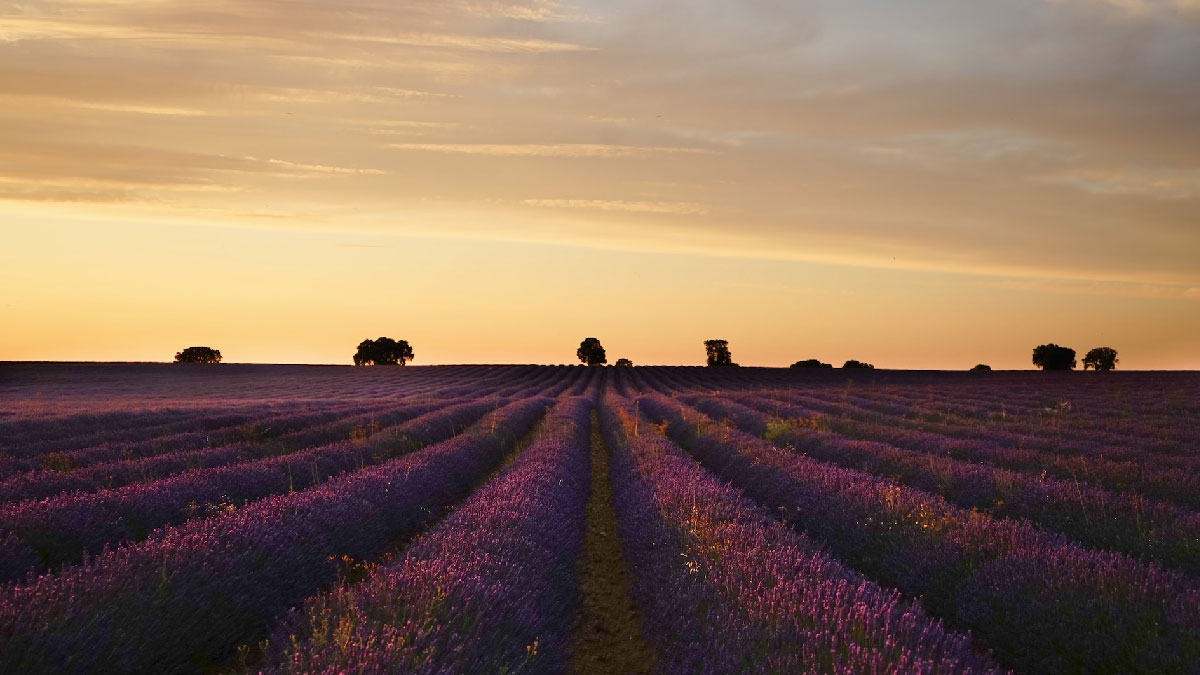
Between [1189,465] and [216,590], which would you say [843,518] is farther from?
[1189,465]

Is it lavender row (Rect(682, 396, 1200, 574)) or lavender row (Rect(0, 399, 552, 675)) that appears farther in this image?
lavender row (Rect(682, 396, 1200, 574))

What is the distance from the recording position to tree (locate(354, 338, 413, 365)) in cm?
8369

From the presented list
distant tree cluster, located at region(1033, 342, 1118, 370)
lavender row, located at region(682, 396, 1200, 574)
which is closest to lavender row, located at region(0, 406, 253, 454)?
lavender row, located at region(682, 396, 1200, 574)

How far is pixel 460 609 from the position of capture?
398cm

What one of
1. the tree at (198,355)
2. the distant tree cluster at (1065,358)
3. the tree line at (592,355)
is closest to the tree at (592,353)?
the tree line at (592,355)

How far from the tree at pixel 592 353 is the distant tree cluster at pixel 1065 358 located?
48350mm

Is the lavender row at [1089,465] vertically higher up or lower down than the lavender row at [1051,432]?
lower down

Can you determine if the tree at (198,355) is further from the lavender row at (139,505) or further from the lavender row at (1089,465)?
the lavender row at (1089,465)

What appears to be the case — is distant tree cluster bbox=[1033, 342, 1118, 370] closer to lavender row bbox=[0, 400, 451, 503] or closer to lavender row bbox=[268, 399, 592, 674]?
lavender row bbox=[0, 400, 451, 503]

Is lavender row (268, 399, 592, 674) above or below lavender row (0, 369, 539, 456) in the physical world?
below

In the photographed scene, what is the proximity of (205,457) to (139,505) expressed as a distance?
14.1 ft

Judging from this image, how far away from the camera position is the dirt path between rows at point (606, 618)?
4734 mm

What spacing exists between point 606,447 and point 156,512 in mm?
10400

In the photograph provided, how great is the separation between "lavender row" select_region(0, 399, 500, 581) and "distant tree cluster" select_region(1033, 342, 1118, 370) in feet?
272
